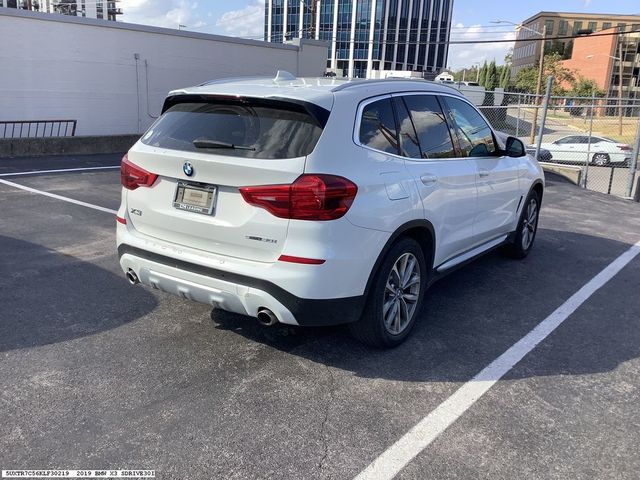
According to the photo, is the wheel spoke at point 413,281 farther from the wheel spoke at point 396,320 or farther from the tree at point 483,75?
the tree at point 483,75

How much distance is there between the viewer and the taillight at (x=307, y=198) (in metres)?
3.27

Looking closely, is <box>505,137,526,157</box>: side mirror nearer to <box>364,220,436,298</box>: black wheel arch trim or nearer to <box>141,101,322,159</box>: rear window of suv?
<box>364,220,436,298</box>: black wheel arch trim

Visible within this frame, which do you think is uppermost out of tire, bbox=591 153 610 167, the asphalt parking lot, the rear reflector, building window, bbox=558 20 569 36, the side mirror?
building window, bbox=558 20 569 36

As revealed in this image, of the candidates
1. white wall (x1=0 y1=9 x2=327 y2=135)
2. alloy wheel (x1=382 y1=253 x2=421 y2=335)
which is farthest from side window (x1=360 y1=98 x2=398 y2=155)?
white wall (x1=0 y1=9 x2=327 y2=135)

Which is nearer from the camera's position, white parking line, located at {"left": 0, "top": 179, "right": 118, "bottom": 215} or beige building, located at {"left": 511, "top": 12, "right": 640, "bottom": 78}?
white parking line, located at {"left": 0, "top": 179, "right": 118, "bottom": 215}

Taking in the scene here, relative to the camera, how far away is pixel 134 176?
3947mm

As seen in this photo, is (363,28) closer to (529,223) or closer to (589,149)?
(589,149)

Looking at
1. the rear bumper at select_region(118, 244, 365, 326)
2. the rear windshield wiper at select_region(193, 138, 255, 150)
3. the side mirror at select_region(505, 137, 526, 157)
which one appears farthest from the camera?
the side mirror at select_region(505, 137, 526, 157)

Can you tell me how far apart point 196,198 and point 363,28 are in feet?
295

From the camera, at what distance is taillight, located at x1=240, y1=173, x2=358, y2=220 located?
327cm

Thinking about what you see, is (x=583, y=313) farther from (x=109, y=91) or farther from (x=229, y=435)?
(x=109, y=91)

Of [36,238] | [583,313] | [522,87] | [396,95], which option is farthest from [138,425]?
[522,87]

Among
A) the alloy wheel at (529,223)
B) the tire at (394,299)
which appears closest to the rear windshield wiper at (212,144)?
the tire at (394,299)

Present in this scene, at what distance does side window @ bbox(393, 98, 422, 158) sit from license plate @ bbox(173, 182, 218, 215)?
139cm
